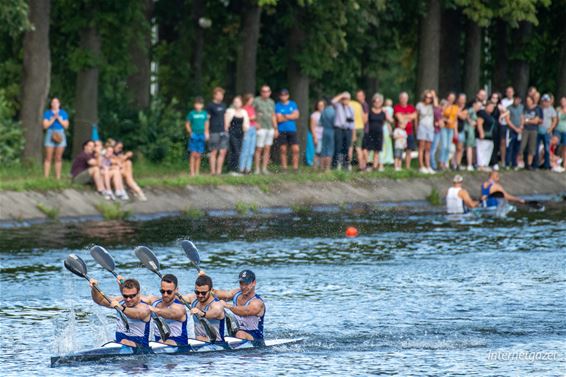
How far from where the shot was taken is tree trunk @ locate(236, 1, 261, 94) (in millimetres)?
45688

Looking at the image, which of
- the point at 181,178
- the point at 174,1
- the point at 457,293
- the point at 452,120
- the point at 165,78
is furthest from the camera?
the point at 165,78

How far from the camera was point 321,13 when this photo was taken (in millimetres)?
45969

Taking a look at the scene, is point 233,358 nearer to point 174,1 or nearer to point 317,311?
point 317,311

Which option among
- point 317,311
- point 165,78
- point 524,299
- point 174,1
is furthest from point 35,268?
point 165,78

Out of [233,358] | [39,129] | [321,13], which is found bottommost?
[233,358]

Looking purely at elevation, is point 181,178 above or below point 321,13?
below

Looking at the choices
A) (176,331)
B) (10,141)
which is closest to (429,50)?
(10,141)

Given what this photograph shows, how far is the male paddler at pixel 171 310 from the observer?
2278 cm

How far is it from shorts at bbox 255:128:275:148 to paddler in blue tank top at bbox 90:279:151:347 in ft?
59.6

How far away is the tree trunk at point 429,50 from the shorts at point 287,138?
19.6 ft

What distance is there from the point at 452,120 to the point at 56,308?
19048mm

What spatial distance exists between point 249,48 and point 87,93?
5.28 meters

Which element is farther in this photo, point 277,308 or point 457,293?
point 457,293

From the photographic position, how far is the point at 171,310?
22953 mm
